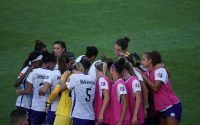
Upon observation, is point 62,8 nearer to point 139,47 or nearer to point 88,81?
point 139,47

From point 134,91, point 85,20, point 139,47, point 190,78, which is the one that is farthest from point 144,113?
point 85,20

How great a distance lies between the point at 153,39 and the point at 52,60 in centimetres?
632

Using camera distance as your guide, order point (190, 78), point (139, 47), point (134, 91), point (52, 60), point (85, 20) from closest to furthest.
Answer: point (134, 91) → point (52, 60) → point (190, 78) → point (139, 47) → point (85, 20)

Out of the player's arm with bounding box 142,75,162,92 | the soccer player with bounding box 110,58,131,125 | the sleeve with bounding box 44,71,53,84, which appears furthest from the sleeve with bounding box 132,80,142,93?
the sleeve with bounding box 44,71,53,84

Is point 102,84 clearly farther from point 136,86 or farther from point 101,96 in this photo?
point 136,86

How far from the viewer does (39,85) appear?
10.0 m

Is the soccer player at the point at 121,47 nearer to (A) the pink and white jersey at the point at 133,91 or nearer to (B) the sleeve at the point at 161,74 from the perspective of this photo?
(B) the sleeve at the point at 161,74

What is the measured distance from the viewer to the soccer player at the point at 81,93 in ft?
30.6

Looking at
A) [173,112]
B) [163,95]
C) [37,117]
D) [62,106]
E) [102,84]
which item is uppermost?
[102,84]

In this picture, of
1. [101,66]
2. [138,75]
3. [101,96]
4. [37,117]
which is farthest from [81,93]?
[37,117]

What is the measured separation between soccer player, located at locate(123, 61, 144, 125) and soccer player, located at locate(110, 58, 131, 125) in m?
0.08

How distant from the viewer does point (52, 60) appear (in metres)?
9.98

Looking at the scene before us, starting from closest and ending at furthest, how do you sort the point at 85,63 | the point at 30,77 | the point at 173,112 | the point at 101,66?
the point at 85,63 → the point at 101,66 → the point at 173,112 → the point at 30,77

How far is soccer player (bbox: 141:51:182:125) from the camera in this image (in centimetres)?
953
